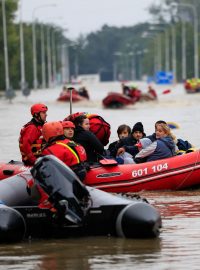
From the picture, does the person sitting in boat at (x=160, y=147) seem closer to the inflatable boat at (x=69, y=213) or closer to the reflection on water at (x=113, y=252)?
the reflection on water at (x=113, y=252)

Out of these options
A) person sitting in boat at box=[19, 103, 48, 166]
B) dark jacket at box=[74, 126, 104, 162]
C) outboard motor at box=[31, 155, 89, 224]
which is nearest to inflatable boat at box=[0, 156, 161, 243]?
outboard motor at box=[31, 155, 89, 224]

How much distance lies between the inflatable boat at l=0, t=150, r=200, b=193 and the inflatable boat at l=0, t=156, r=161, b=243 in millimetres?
4111

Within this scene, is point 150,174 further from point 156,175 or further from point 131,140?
point 131,140

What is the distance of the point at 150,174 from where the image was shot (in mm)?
17297

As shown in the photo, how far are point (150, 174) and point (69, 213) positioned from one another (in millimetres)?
5661

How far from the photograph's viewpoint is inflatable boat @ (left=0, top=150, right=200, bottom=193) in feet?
55.6

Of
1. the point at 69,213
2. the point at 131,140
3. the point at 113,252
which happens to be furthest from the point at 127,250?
the point at 131,140

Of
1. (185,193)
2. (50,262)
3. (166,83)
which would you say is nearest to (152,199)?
(185,193)

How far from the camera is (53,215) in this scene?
40.3 ft

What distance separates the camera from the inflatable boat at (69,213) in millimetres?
11867

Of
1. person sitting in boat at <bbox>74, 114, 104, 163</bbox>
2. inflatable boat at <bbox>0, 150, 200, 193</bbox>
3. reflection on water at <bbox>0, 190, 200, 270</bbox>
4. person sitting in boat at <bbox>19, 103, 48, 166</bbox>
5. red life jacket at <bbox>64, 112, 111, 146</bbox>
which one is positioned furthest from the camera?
red life jacket at <bbox>64, 112, 111, 146</bbox>

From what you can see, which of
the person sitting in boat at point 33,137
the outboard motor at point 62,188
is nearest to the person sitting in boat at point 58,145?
the outboard motor at point 62,188

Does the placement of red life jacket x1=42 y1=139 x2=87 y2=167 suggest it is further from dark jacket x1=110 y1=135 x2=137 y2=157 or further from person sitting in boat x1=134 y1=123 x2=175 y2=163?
dark jacket x1=110 y1=135 x2=137 y2=157

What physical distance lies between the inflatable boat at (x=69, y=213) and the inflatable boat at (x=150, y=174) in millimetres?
4111
